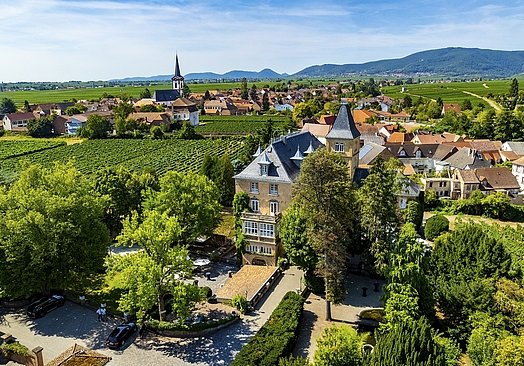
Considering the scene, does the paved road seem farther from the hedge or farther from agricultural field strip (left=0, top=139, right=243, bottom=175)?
agricultural field strip (left=0, top=139, right=243, bottom=175)

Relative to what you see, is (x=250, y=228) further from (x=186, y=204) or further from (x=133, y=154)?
(x=133, y=154)

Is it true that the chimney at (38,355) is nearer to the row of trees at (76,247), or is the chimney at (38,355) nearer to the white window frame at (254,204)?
the row of trees at (76,247)

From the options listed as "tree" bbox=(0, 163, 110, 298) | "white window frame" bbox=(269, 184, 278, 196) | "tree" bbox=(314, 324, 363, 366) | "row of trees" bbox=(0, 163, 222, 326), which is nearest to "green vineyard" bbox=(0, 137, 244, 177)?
"white window frame" bbox=(269, 184, 278, 196)

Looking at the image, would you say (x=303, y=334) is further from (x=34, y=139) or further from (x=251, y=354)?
(x=34, y=139)

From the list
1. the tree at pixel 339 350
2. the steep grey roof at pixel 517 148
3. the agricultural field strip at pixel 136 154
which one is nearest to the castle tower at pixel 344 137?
the tree at pixel 339 350

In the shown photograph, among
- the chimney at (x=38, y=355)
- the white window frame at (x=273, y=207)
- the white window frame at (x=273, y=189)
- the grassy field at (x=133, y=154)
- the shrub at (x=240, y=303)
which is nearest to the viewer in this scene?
the chimney at (x=38, y=355)

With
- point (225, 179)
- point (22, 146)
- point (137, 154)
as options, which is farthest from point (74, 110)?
point (225, 179)

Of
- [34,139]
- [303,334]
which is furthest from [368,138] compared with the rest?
[34,139]
